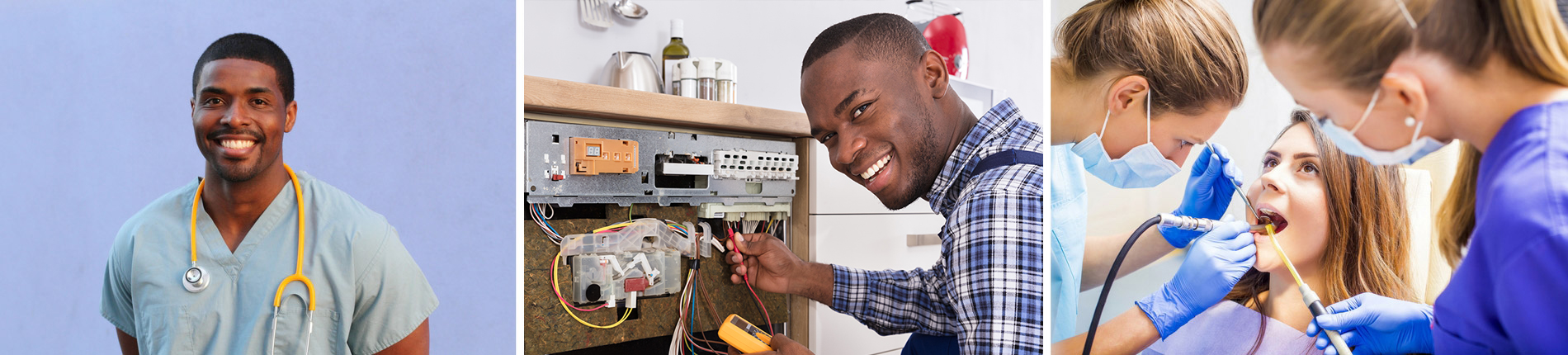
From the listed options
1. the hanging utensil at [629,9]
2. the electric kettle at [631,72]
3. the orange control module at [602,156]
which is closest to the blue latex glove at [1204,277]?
the orange control module at [602,156]

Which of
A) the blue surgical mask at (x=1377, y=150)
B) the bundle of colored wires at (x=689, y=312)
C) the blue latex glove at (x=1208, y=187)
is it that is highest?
the blue surgical mask at (x=1377, y=150)

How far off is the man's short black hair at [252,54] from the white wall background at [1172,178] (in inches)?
34.3

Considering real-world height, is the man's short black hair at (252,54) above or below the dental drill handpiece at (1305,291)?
above

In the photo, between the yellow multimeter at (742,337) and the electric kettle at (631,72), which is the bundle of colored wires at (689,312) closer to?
the yellow multimeter at (742,337)

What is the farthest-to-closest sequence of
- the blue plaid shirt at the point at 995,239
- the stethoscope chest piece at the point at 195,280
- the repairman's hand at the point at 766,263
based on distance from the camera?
the repairman's hand at the point at 766,263 → the blue plaid shirt at the point at 995,239 → the stethoscope chest piece at the point at 195,280

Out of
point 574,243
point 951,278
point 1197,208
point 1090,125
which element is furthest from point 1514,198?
point 574,243

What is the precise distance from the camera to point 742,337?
1359 mm

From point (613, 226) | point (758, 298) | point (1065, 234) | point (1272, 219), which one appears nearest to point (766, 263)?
point (758, 298)

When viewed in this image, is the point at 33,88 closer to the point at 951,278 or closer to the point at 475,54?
the point at 475,54

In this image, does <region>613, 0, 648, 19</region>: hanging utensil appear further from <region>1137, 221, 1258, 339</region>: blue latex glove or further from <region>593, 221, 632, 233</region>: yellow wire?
<region>1137, 221, 1258, 339</region>: blue latex glove

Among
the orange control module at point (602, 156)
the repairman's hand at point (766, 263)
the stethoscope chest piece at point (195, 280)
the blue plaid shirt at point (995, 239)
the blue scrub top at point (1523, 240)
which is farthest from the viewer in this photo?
the repairman's hand at point (766, 263)

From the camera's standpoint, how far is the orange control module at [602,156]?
3.87 feet

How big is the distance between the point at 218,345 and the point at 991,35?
1926 mm

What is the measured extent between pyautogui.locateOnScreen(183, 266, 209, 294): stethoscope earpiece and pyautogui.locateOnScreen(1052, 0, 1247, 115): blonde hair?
977 millimetres
